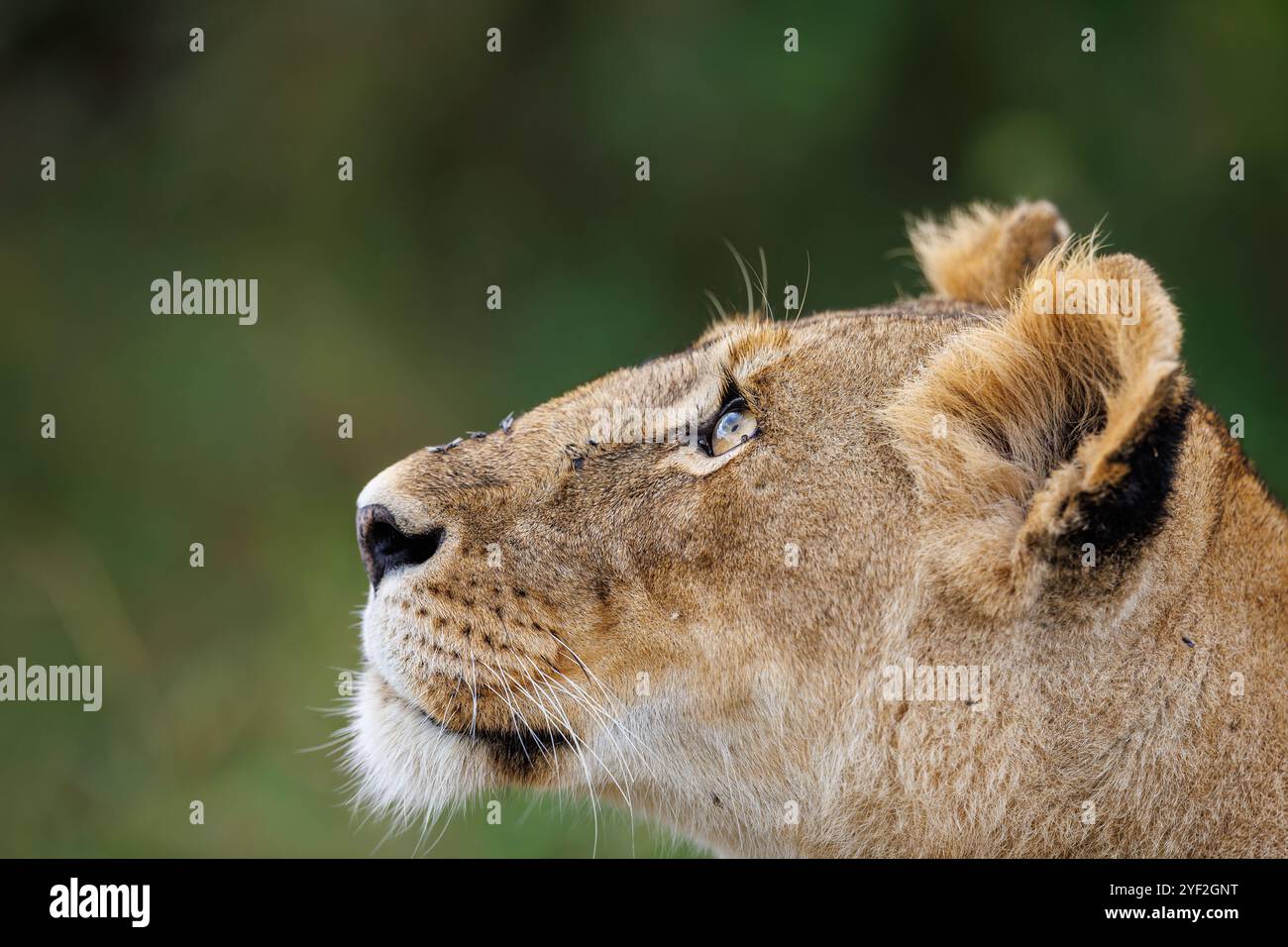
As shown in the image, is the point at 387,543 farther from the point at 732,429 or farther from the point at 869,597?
the point at 869,597

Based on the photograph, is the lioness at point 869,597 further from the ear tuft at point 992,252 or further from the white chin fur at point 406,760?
the ear tuft at point 992,252

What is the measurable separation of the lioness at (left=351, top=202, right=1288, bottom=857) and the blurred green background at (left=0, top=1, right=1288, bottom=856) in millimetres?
3711

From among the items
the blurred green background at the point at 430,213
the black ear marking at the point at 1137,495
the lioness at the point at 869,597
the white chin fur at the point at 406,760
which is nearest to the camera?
the black ear marking at the point at 1137,495

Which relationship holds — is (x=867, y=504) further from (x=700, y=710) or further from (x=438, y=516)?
(x=438, y=516)

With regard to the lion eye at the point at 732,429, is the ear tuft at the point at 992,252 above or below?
above

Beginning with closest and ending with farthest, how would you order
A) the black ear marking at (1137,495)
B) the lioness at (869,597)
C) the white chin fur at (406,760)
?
the black ear marking at (1137,495) → the lioness at (869,597) → the white chin fur at (406,760)

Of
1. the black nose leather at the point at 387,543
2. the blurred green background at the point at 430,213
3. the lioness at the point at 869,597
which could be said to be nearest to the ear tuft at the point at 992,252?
the lioness at the point at 869,597

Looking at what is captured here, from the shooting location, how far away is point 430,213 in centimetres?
853

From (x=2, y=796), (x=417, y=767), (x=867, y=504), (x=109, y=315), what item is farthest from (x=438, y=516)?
(x=109, y=315)

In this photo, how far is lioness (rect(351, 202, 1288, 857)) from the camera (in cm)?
251

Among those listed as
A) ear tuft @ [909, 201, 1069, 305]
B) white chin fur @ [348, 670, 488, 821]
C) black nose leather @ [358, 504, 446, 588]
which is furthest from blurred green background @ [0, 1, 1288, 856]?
black nose leather @ [358, 504, 446, 588]

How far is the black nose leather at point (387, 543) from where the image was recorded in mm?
2957

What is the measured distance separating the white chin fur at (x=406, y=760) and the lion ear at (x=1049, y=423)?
1122 mm

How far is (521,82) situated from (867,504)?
623 centimetres
